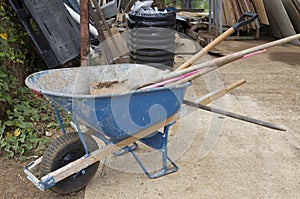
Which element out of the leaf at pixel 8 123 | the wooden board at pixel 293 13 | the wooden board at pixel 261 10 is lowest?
the wooden board at pixel 293 13

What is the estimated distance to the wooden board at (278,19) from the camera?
6270 millimetres

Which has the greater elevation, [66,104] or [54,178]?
[66,104]

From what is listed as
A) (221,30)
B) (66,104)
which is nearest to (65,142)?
(66,104)

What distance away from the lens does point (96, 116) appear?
6.64ft

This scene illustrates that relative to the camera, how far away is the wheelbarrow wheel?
2.21 metres

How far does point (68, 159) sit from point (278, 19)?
5449 millimetres

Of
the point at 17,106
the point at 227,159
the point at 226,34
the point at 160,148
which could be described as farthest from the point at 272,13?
the point at 17,106

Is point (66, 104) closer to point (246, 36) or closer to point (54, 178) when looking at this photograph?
point (54, 178)

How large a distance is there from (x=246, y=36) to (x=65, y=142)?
17.8 feet

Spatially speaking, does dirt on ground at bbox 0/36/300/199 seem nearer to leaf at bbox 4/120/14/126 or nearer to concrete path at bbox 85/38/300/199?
concrete path at bbox 85/38/300/199

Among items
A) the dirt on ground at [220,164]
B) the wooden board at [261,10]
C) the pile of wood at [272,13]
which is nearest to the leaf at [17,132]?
the dirt on ground at [220,164]

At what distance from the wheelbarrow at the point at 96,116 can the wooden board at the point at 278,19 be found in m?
4.59

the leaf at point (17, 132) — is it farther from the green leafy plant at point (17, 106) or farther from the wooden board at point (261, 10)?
the wooden board at point (261, 10)

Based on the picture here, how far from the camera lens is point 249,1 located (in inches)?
251
